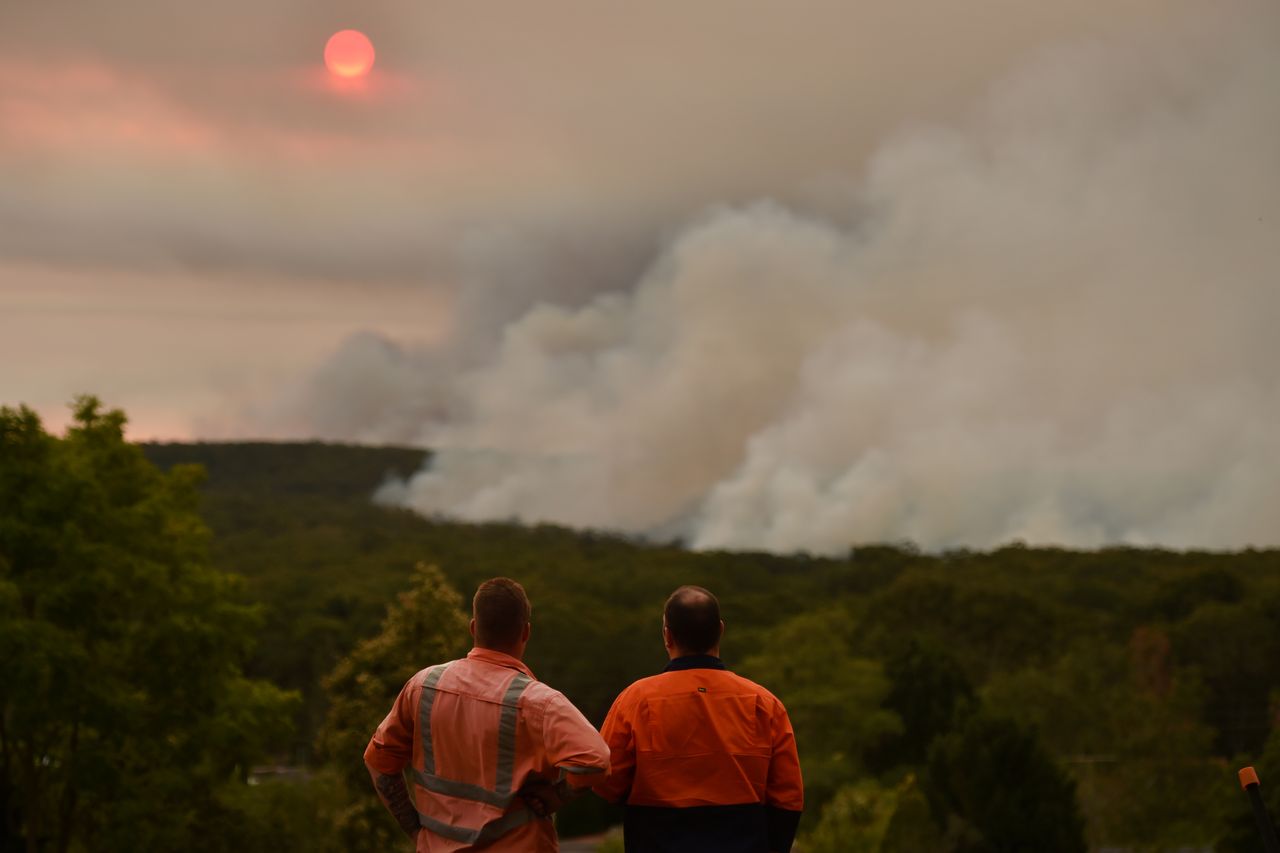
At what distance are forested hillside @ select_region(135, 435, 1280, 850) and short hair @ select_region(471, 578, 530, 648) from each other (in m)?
36.4

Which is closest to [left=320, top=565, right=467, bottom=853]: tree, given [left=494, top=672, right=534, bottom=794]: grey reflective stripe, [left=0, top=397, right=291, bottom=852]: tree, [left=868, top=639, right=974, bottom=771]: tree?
[left=0, top=397, right=291, bottom=852]: tree

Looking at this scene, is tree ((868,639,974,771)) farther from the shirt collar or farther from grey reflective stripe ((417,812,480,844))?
the shirt collar

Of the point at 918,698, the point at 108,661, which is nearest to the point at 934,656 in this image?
the point at 918,698

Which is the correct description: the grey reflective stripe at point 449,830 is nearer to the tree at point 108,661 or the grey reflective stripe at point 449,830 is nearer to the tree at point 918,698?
the tree at point 108,661

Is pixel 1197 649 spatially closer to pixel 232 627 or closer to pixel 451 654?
pixel 451 654

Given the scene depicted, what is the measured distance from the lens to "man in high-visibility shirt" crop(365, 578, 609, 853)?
5.91 m

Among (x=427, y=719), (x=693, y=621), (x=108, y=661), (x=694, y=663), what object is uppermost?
(x=108, y=661)

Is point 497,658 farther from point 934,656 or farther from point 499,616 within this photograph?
point 934,656

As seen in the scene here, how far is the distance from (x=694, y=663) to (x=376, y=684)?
39.6 m

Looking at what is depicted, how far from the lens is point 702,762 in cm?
648

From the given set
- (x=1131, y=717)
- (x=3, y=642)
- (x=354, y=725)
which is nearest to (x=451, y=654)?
(x=354, y=725)

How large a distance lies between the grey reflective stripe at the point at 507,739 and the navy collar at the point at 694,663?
85 centimetres

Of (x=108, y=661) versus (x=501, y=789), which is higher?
(x=108, y=661)

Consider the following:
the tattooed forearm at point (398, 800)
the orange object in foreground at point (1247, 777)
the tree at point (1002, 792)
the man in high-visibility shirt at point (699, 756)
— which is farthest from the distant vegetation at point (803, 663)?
the tattooed forearm at point (398, 800)
